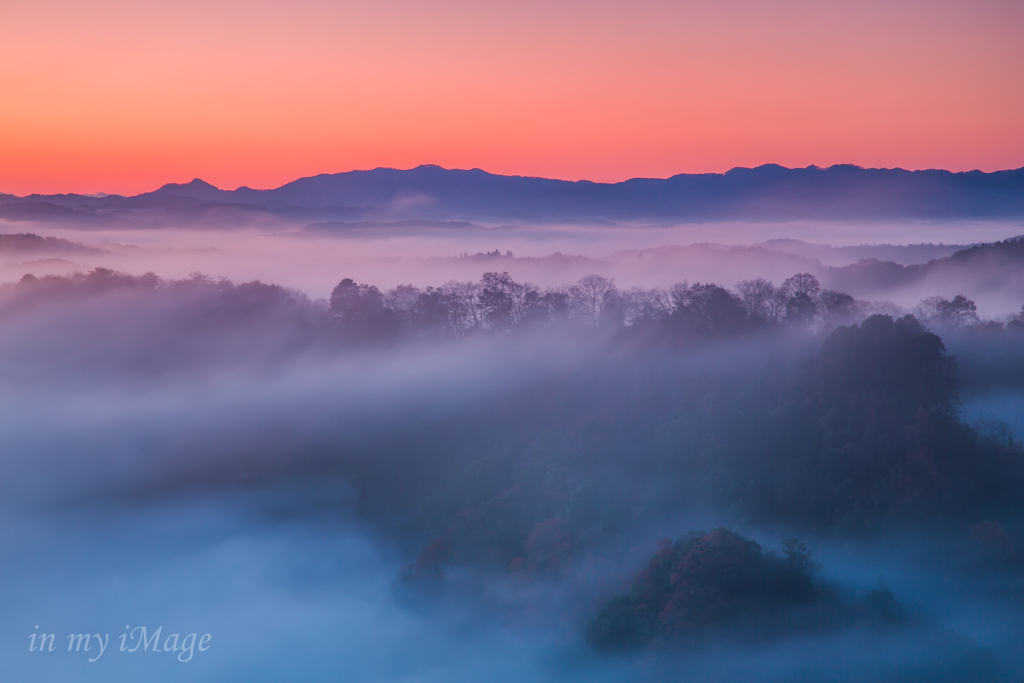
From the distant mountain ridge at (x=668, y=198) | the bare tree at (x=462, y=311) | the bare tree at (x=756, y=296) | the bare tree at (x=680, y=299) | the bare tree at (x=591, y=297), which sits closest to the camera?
Result: the bare tree at (x=680, y=299)

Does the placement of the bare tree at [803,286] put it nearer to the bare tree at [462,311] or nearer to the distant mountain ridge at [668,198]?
the bare tree at [462,311]

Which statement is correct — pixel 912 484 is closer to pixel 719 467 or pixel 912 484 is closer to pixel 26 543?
pixel 719 467

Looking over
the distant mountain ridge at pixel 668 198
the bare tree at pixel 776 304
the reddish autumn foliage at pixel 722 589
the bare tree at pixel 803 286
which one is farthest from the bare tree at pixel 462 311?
the distant mountain ridge at pixel 668 198

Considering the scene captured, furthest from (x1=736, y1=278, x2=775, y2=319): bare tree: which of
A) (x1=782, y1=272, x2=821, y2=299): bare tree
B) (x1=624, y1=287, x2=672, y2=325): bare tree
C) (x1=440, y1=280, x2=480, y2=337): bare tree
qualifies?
(x1=440, y1=280, x2=480, y2=337): bare tree

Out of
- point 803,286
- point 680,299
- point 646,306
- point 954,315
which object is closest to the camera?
point 954,315

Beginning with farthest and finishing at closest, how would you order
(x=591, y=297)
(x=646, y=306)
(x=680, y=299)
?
(x=591, y=297), (x=646, y=306), (x=680, y=299)

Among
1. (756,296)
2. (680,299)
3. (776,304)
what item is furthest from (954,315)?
(680,299)

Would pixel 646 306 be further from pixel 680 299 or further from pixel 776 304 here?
pixel 776 304

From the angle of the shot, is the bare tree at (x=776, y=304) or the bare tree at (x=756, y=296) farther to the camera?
the bare tree at (x=756, y=296)

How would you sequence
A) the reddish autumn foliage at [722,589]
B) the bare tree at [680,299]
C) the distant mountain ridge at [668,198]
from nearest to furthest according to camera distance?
the reddish autumn foliage at [722,589], the bare tree at [680,299], the distant mountain ridge at [668,198]
